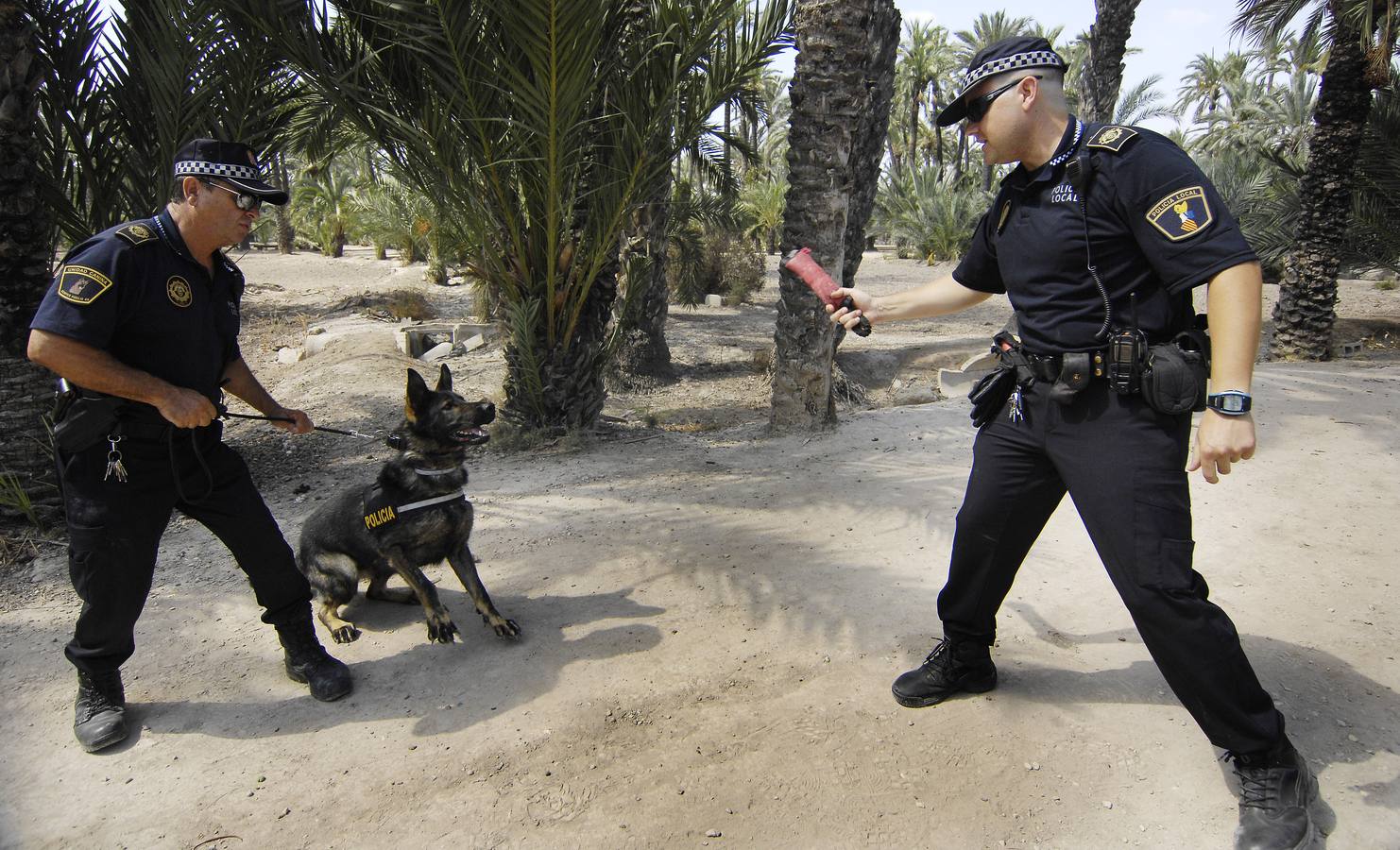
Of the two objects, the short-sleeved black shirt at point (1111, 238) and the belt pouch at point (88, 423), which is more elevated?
the short-sleeved black shirt at point (1111, 238)

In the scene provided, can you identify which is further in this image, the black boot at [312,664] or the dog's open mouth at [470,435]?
the dog's open mouth at [470,435]

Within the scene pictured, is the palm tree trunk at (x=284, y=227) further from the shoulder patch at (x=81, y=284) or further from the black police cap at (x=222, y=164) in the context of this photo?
the shoulder patch at (x=81, y=284)

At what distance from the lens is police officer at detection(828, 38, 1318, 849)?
7.72 feet

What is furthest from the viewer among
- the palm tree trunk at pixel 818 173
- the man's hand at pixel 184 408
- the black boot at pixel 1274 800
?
the palm tree trunk at pixel 818 173

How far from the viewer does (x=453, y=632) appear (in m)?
3.70

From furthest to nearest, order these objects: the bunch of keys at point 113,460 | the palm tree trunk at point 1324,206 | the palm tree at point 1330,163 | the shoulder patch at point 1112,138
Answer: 1. the palm tree trunk at point 1324,206
2. the palm tree at point 1330,163
3. the bunch of keys at point 113,460
4. the shoulder patch at point 1112,138

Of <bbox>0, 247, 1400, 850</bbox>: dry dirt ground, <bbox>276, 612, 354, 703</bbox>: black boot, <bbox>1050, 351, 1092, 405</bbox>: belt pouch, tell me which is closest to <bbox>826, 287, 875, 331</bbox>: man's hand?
<bbox>1050, 351, 1092, 405</bbox>: belt pouch

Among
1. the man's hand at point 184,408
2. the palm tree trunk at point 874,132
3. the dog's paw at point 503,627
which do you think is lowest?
the dog's paw at point 503,627

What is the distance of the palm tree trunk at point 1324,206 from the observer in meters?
10.7

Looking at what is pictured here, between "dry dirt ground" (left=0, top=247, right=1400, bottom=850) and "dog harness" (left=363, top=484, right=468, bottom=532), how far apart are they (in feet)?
2.04

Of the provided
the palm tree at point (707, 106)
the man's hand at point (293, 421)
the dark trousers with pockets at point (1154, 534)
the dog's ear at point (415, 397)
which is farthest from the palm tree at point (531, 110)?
the dark trousers with pockets at point (1154, 534)

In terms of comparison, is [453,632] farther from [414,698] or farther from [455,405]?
[455,405]

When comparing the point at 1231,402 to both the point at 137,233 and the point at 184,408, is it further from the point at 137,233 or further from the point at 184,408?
the point at 137,233

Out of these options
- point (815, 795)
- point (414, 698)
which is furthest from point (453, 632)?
point (815, 795)
